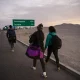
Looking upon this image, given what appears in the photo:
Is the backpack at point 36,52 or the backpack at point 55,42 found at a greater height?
the backpack at point 55,42

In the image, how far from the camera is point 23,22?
1460 inches

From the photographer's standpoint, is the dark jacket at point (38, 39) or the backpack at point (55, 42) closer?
the dark jacket at point (38, 39)

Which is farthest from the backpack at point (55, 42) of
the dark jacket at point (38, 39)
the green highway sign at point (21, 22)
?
the green highway sign at point (21, 22)

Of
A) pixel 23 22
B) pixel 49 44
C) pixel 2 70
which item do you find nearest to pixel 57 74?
pixel 49 44

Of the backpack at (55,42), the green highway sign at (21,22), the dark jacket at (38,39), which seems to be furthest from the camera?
the green highway sign at (21,22)

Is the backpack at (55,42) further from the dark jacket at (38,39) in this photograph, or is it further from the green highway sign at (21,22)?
the green highway sign at (21,22)

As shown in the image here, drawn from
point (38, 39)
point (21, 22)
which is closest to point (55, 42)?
point (38, 39)

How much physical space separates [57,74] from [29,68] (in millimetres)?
1918

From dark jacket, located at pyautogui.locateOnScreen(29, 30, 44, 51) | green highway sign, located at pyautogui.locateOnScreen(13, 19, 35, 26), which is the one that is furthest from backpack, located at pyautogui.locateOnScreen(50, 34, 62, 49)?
green highway sign, located at pyautogui.locateOnScreen(13, 19, 35, 26)

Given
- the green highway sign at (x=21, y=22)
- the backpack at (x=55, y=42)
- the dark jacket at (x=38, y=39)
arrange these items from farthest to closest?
1. the green highway sign at (x=21, y=22)
2. the backpack at (x=55, y=42)
3. the dark jacket at (x=38, y=39)

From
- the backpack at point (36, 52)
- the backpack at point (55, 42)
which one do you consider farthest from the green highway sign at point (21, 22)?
the backpack at point (36, 52)

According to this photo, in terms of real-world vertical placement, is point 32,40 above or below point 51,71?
above

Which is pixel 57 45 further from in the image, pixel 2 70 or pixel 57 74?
pixel 2 70

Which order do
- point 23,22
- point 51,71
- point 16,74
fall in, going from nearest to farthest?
point 16,74
point 51,71
point 23,22
